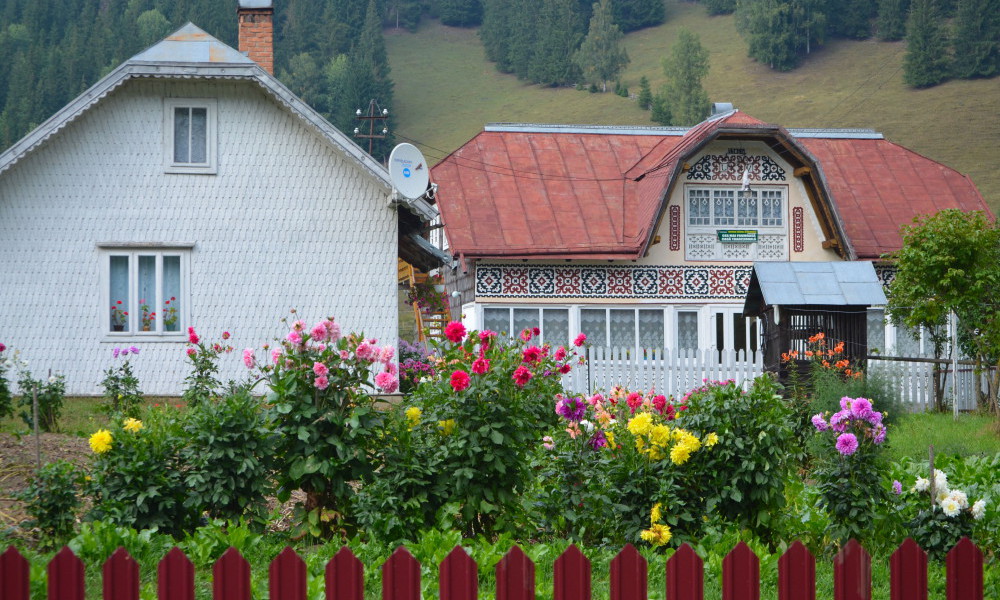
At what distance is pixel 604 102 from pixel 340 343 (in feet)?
300

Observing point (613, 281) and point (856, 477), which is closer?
point (856, 477)

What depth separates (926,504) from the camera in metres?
6.94

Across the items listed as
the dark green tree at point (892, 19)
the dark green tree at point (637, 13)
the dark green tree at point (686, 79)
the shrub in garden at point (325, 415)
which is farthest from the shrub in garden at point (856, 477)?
the dark green tree at point (637, 13)

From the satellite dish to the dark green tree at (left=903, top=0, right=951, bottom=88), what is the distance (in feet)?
249

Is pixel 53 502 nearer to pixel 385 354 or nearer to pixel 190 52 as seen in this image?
pixel 385 354

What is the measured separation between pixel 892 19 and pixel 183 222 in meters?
89.3

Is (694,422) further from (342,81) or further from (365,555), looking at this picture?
(342,81)

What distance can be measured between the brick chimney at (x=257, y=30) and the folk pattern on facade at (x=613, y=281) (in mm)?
6287

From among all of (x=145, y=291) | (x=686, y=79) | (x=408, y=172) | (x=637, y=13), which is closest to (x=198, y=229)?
(x=145, y=291)

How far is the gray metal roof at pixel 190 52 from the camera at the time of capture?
18188mm

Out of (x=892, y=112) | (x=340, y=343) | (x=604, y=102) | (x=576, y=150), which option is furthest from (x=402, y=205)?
(x=604, y=102)

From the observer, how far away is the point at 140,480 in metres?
6.72

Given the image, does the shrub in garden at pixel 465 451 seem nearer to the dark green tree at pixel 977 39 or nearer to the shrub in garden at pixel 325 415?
the shrub in garden at pixel 325 415

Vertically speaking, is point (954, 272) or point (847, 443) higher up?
point (954, 272)
